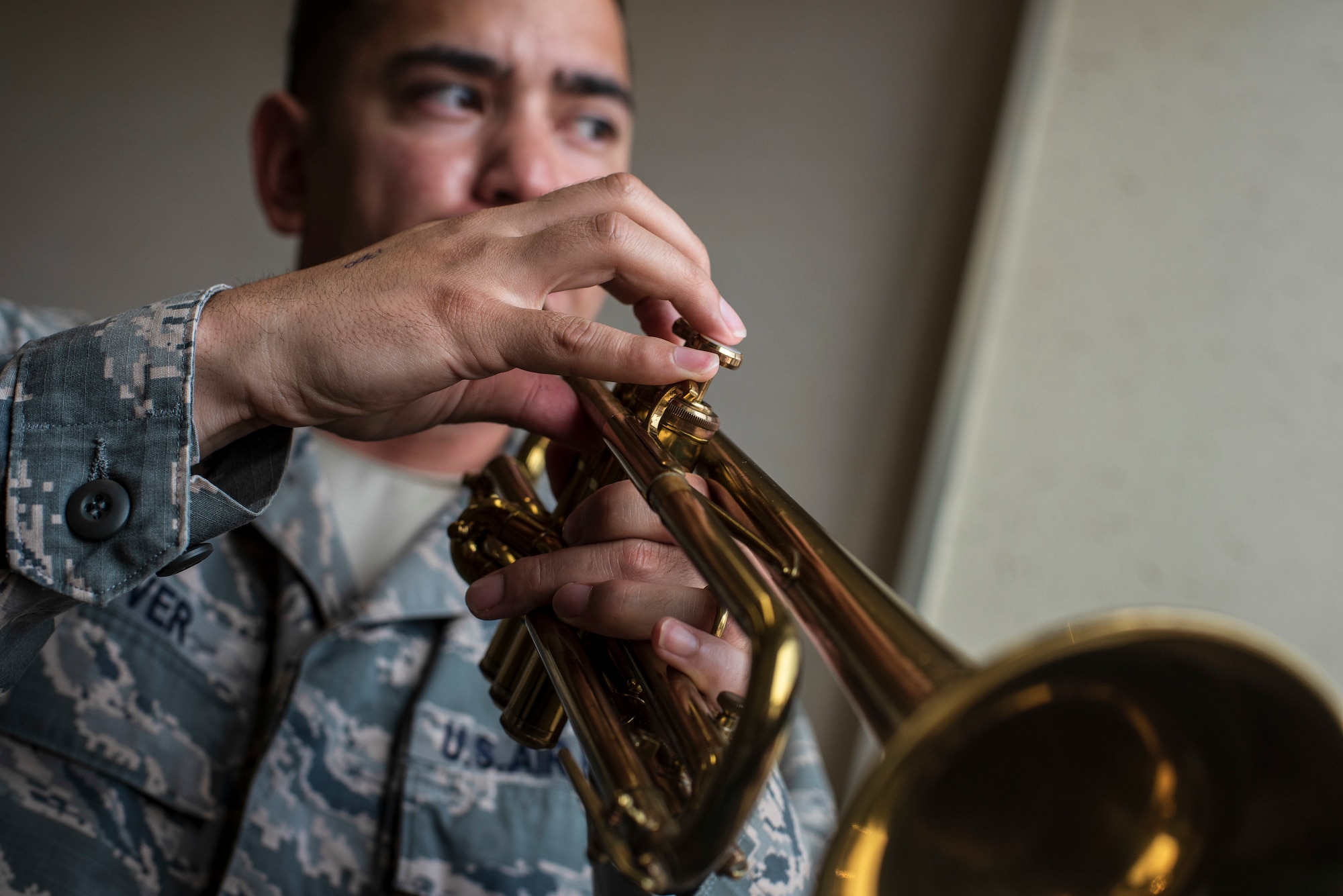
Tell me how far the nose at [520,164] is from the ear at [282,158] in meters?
0.32

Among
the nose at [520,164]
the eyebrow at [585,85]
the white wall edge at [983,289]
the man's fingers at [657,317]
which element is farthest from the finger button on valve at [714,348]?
the white wall edge at [983,289]

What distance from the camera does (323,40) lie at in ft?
3.67

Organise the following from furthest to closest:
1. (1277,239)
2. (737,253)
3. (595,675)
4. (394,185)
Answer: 1. (737,253)
2. (1277,239)
3. (394,185)
4. (595,675)

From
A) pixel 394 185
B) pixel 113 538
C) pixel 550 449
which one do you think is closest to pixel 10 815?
pixel 113 538

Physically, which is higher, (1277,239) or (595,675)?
(1277,239)

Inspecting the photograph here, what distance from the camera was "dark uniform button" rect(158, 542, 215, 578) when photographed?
21.5 inches

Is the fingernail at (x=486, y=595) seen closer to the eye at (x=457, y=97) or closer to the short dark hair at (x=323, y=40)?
the eye at (x=457, y=97)

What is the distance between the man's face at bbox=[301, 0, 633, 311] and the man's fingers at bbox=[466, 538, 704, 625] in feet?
1.66

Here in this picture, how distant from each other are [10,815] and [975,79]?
1.54 meters

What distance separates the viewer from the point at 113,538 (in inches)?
20.6

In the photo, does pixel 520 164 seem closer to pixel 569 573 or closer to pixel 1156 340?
pixel 569 573

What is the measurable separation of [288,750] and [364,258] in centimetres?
57

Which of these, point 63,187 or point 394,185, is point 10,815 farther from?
point 63,187

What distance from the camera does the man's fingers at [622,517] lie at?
57cm
